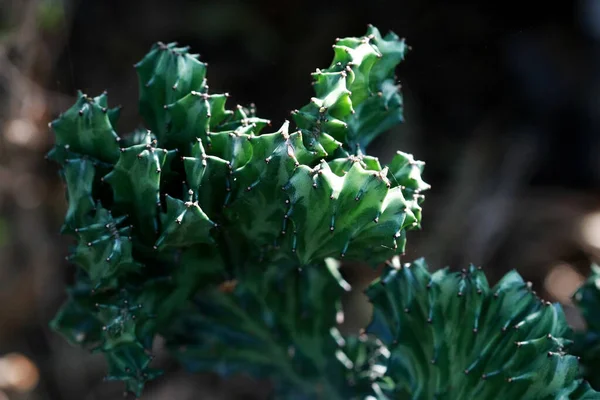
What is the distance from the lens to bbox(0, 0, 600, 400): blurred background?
4.60 meters

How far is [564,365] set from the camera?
175 centimetres

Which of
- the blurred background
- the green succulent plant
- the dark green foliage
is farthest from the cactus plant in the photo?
the blurred background

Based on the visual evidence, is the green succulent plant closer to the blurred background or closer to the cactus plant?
the cactus plant

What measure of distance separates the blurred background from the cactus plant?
2495 mm

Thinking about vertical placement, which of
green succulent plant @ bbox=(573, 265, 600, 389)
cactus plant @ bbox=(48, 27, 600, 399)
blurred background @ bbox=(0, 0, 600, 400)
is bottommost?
blurred background @ bbox=(0, 0, 600, 400)

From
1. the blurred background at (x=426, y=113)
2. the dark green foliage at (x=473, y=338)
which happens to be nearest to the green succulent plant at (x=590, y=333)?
the dark green foliage at (x=473, y=338)

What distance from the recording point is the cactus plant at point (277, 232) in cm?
170

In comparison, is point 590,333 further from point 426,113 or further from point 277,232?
point 426,113

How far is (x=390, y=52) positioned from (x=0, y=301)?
3464 millimetres

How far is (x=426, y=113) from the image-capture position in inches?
209

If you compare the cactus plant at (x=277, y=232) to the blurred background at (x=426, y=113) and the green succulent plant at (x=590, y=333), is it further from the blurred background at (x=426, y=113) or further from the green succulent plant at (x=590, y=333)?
the blurred background at (x=426, y=113)

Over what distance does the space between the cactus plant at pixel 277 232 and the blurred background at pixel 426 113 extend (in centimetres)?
249

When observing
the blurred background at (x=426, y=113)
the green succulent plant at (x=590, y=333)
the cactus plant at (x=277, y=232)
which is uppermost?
the cactus plant at (x=277, y=232)

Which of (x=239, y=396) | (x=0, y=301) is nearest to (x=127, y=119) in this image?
(x=0, y=301)
